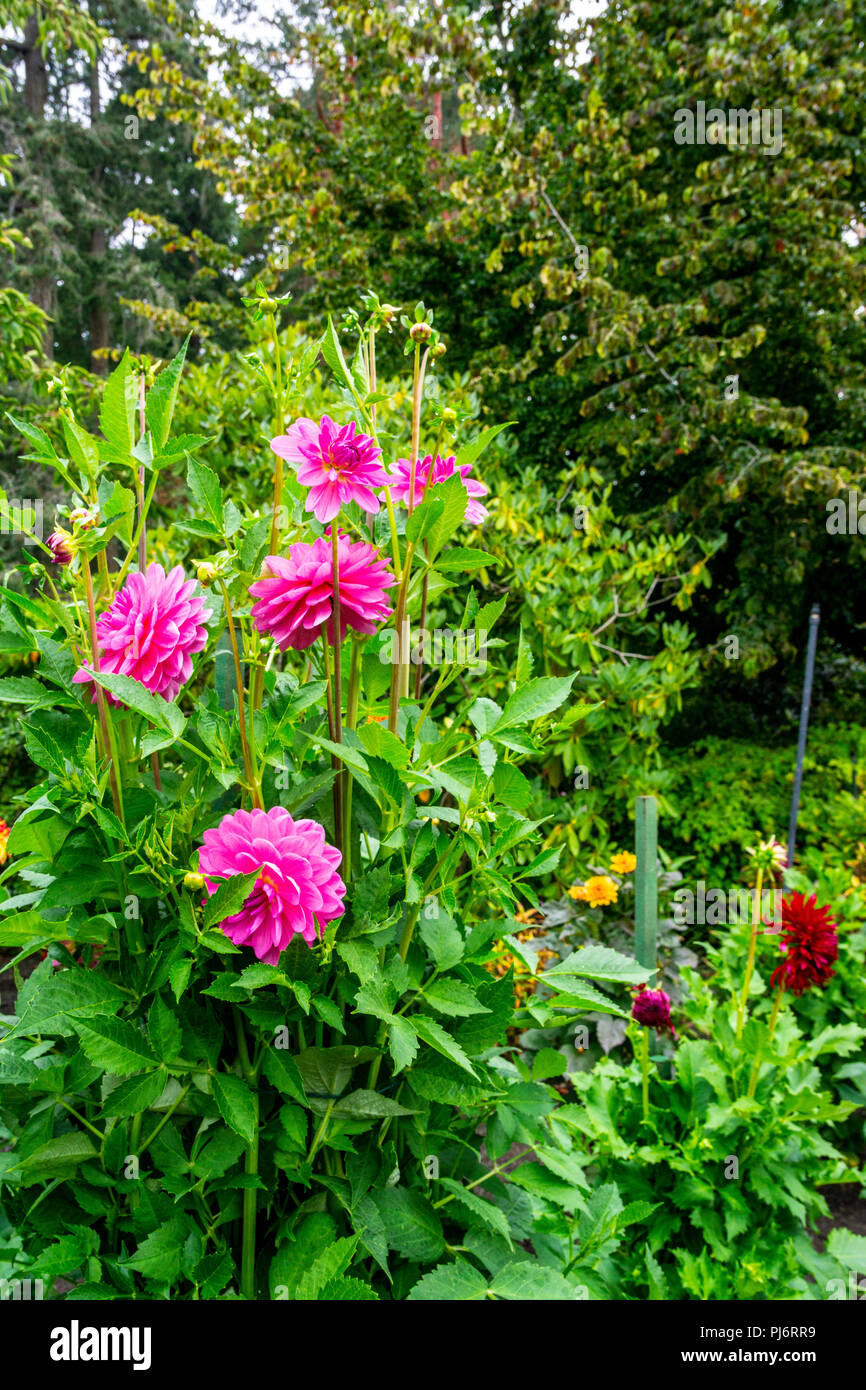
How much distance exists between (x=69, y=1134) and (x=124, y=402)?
67 cm

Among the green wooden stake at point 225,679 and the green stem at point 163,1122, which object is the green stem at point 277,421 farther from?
the green stem at point 163,1122

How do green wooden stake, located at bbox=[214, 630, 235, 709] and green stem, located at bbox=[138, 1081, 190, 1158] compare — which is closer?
green stem, located at bbox=[138, 1081, 190, 1158]

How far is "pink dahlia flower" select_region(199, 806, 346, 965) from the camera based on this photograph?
72cm

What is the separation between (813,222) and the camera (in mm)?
4621

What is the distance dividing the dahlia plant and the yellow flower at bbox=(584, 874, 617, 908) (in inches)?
74.9

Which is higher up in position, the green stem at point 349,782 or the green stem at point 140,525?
the green stem at point 140,525

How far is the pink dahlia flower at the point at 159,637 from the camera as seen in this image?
2.56 ft

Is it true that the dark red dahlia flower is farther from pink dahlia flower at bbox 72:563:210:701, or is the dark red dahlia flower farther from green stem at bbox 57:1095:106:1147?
pink dahlia flower at bbox 72:563:210:701
